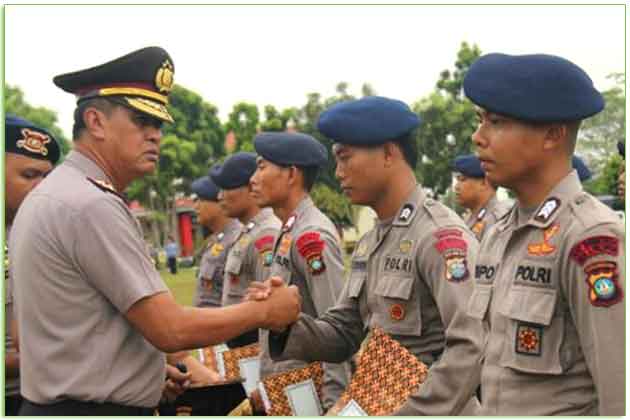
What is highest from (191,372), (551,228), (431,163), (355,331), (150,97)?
(150,97)

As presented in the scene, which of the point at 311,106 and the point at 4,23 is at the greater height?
the point at 4,23

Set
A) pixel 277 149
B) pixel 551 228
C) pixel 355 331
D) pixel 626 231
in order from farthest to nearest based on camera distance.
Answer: pixel 277 149 → pixel 355 331 → pixel 551 228 → pixel 626 231

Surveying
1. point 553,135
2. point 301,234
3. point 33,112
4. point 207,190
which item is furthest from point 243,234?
point 33,112

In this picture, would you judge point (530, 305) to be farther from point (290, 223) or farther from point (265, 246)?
point (265, 246)

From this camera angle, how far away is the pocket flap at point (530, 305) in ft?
8.53

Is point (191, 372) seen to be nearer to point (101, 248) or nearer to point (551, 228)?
point (101, 248)

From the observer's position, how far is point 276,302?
363cm

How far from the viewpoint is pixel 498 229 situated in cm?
309

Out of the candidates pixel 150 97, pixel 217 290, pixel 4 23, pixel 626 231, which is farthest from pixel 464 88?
pixel 217 290

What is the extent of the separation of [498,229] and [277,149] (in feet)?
10.2

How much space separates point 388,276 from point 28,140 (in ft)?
8.49

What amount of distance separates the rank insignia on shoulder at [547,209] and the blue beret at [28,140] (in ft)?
11.0

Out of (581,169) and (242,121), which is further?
(242,121)

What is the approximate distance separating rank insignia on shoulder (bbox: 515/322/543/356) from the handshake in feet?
4.06
